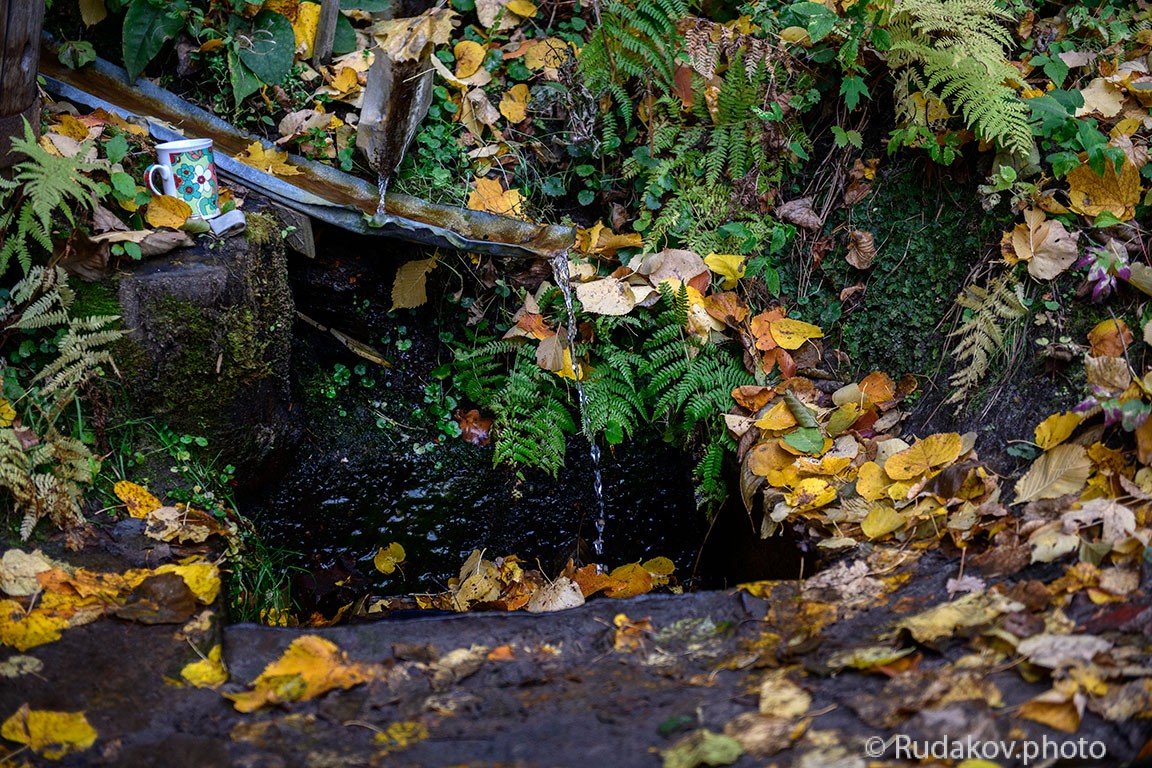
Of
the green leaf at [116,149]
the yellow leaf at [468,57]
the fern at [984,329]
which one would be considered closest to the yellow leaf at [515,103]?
the yellow leaf at [468,57]

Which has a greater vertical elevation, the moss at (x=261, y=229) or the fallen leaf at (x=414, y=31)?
the fallen leaf at (x=414, y=31)

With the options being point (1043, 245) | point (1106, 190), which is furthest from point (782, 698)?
point (1106, 190)

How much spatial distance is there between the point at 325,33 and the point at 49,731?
309 centimetres

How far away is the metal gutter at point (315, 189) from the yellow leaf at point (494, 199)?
0.39ft

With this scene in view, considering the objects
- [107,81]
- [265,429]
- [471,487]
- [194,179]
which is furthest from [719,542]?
[107,81]

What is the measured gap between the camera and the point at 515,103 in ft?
13.5

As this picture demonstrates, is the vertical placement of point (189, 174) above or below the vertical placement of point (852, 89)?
below

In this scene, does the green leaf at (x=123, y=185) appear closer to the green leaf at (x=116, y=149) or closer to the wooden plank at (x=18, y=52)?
the green leaf at (x=116, y=149)

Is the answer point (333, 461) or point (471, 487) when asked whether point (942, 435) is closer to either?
point (471, 487)

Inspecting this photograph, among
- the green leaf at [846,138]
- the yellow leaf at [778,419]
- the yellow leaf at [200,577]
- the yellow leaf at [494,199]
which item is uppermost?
the green leaf at [846,138]

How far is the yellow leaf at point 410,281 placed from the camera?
3.76 m

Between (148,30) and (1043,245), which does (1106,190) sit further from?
(148,30)

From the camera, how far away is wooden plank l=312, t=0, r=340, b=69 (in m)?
3.94

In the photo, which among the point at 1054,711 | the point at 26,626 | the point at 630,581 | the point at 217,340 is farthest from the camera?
the point at 630,581
